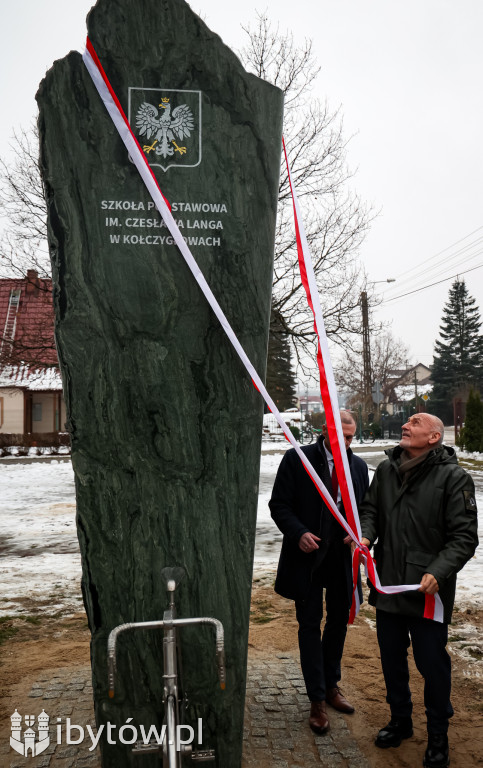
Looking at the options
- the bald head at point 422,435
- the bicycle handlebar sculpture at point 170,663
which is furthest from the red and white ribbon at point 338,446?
the bicycle handlebar sculpture at point 170,663

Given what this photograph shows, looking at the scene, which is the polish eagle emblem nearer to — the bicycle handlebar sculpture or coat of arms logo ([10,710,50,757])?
the bicycle handlebar sculpture

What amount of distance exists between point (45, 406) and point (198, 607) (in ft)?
91.4

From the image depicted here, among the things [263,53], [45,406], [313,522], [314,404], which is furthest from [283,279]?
[314,404]

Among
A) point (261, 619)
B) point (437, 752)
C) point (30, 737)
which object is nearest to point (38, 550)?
point (261, 619)

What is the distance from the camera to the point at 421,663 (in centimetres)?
332

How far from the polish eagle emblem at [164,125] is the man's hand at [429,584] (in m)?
2.35

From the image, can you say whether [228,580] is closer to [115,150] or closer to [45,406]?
[115,150]

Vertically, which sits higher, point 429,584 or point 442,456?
point 442,456

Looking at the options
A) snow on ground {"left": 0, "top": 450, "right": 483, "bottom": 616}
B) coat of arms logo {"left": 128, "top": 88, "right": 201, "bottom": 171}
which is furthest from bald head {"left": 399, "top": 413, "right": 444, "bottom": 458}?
snow on ground {"left": 0, "top": 450, "right": 483, "bottom": 616}

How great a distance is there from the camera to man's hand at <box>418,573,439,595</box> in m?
3.11

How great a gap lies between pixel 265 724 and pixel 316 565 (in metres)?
0.94

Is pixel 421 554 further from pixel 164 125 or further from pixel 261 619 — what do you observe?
pixel 261 619

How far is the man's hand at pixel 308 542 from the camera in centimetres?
353

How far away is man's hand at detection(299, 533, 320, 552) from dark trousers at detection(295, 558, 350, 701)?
243 millimetres
